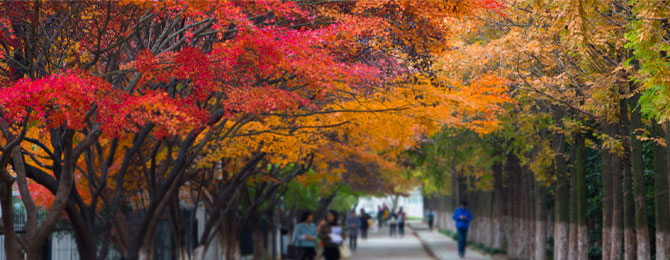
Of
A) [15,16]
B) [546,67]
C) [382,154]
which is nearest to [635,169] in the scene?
[546,67]

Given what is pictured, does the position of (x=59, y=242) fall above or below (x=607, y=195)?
below

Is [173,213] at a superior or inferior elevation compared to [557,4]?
inferior

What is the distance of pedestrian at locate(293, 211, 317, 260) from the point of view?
754 inches

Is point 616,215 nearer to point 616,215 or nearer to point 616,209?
point 616,215

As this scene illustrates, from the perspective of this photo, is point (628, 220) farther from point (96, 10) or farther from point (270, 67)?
point (96, 10)

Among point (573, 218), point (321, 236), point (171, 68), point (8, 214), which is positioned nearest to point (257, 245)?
point (321, 236)

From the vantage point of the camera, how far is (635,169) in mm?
15656

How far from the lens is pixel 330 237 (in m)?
19.1

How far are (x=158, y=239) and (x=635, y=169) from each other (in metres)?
14.7

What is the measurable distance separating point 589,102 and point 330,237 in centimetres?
640

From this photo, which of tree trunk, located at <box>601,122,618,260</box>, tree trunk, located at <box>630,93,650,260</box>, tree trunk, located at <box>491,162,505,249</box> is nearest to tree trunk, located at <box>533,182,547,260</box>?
tree trunk, located at <box>601,122,618,260</box>

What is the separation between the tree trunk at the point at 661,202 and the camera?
1452 cm

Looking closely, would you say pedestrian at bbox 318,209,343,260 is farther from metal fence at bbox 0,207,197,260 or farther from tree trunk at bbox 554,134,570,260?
metal fence at bbox 0,207,197,260

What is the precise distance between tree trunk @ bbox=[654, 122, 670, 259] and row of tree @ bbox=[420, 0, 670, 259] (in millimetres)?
18
